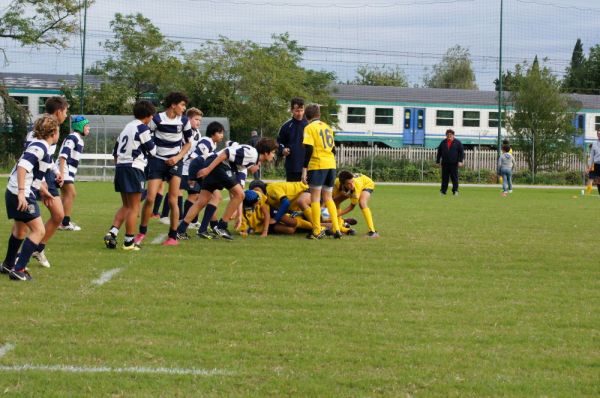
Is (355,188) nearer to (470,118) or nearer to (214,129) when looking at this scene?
(214,129)

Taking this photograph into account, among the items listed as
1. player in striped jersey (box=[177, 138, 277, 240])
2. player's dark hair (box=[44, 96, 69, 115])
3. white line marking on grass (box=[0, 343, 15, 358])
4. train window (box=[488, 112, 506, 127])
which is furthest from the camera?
train window (box=[488, 112, 506, 127])

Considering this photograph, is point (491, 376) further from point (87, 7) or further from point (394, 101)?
point (394, 101)

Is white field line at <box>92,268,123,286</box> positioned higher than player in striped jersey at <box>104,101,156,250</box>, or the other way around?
player in striped jersey at <box>104,101,156,250</box>

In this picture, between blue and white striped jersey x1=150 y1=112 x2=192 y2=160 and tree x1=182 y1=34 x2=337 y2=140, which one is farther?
tree x1=182 y1=34 x2=337 y2=140

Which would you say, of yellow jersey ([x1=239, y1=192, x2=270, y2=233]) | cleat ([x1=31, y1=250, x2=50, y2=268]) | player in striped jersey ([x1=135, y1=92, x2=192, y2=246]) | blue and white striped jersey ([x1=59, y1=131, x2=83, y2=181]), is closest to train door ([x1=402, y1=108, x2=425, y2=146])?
yellow jersey ([x1=239, y1=192, x2=270, y2=233])

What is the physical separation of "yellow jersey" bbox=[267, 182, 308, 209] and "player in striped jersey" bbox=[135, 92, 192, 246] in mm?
1893

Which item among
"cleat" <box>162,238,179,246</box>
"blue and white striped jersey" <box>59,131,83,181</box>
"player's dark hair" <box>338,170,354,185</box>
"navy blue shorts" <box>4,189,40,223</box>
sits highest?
"blue and white striped jersey" <box>59,131,83,181</box>

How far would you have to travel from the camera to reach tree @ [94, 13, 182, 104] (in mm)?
49906

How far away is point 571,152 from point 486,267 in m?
38.9

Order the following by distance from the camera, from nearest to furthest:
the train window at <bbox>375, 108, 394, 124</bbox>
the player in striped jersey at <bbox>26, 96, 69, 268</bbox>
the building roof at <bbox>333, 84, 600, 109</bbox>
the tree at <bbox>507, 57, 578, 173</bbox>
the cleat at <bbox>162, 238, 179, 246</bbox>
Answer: the player in striped jersey at <bbox>26, 96, 69, 268</bbox> → the cleat at <bbox>162, 238, 179, 246</bbox> → the tree at <bbox>507, 57, 578, 173</bbox> → the train window at <bbox>375, 108, 394, 124</bbox> → the building roof at <bbox>333, 84, 600, 109</bbox>

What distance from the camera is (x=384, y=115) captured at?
53.9 metres

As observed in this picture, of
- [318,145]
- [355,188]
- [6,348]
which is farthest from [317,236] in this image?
[6,348]

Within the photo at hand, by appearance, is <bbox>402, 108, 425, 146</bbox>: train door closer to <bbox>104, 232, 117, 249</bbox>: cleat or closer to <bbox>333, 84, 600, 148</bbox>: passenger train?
<bbox>333, 84, 600, 148</bbox>: passenger train

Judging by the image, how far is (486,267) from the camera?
976cm
